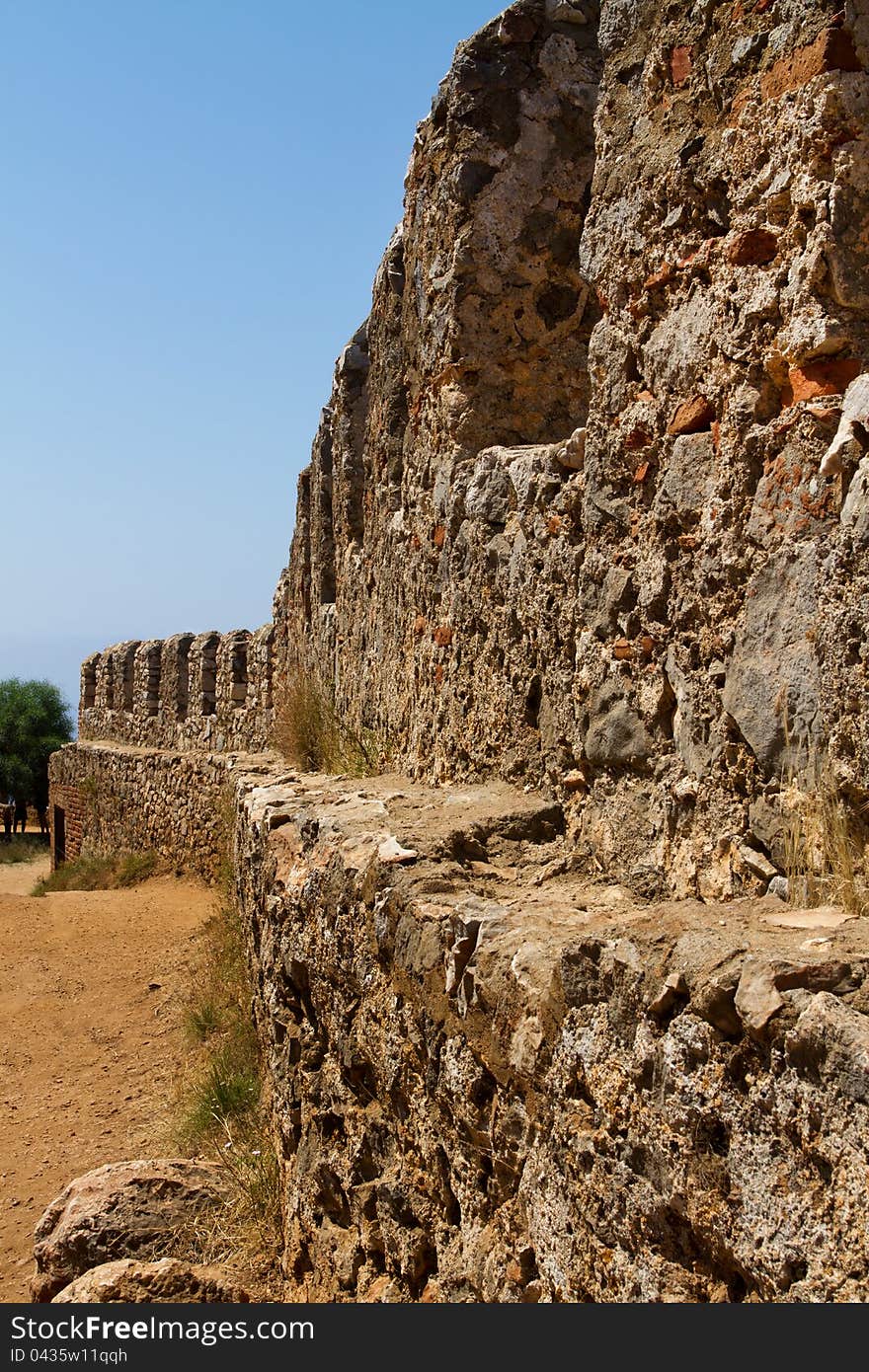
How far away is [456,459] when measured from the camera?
171 inches

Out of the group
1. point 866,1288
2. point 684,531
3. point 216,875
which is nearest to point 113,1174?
point 684,531

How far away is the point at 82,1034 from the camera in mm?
7191

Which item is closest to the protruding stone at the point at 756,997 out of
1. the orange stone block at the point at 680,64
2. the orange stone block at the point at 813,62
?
the orange stone block at the point at 813,62

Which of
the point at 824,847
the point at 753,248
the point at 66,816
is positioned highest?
the point at 753,248

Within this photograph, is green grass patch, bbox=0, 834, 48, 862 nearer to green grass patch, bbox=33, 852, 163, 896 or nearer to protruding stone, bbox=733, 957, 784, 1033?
green grass patch, bbox=33, 852, 163, 896

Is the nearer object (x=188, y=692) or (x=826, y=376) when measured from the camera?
(x=826, y=376)

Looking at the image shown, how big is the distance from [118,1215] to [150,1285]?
600 millimetres

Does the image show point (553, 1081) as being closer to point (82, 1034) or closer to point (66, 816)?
point (82, 1034)

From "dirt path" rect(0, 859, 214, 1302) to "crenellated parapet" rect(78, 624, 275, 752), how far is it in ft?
5.45

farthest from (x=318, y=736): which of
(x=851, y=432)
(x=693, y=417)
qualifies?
(x=851, y=432)

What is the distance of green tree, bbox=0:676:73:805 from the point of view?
91.7ft

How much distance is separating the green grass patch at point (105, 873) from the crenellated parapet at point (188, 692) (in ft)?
4.22

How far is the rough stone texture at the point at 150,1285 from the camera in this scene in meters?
3.18

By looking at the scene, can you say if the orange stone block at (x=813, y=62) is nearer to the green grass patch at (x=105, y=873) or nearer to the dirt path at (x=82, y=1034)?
the dirt path at (x=82, y=1034)
